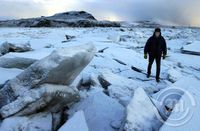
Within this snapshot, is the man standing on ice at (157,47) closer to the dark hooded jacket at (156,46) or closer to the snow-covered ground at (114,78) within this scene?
the dark hooded jacket at (156,46)

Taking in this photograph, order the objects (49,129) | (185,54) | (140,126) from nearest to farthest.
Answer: (140,126) < (49,129) < (185,54)

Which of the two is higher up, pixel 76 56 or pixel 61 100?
pixel 76 56

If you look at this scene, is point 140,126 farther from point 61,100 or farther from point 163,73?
point 163,73

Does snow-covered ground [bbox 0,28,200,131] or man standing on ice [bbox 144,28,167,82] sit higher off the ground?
man standing on ice [bbox 144,28,167,82]

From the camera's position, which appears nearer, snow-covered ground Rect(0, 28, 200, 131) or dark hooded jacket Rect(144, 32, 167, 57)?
snow-covered ground Rect(0, 28, 200, 131)

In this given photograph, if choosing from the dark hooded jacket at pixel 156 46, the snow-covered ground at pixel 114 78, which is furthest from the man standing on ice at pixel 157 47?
the snow-covered ground at pixel 114 78

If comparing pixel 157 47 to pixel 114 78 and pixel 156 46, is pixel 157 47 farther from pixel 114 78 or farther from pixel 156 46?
pixel 114 78

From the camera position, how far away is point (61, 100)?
486 cm

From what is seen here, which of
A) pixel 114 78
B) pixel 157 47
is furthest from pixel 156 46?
pixel 114 78

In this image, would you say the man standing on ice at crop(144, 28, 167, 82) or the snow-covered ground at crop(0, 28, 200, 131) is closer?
the snow-covered ground at crop(0, 28, 200, 131)

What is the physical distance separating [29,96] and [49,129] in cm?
57

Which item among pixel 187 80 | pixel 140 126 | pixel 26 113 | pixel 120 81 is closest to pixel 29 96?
pixel 26 113

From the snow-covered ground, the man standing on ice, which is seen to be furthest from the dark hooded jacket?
the snow-covered ground

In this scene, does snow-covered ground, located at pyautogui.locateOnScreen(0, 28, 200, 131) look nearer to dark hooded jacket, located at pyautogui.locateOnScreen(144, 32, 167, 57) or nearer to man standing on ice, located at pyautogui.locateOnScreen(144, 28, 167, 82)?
man standing on ice, located at pyautogui.locateOnScreen(144, 28, 167, 82)
